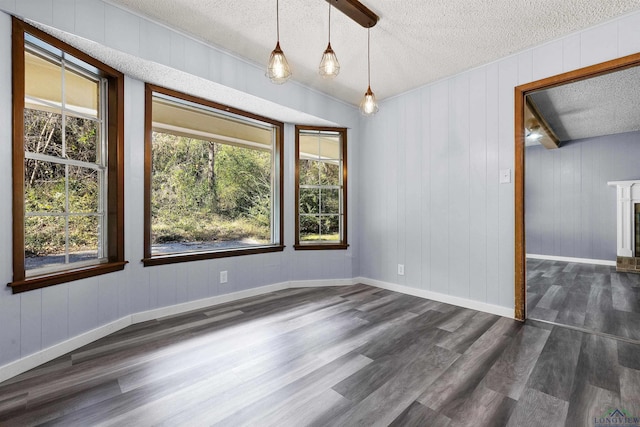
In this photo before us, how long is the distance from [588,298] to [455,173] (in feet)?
7.43

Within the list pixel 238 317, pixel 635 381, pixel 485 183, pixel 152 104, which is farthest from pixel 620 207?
Result: pixel 152 104

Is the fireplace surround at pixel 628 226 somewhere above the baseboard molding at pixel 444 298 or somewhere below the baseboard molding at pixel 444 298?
above

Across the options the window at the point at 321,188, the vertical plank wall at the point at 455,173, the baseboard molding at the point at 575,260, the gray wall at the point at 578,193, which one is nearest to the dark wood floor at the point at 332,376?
the vertical plank wall at the point at 455,173

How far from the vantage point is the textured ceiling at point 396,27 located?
7.09 feet

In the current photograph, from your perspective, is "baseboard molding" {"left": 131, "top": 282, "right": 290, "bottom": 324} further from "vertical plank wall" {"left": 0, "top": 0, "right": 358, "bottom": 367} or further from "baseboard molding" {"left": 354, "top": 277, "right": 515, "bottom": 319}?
"baseboard molding" {"left": 354, "top": 277, "right": 515, "bottom": 319}

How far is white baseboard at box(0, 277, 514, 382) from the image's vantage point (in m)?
1.87

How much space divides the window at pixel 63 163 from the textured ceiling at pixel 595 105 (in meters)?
4.46

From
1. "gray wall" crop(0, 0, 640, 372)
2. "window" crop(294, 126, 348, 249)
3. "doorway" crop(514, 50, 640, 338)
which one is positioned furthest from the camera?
"window" crop(294, 126, 348, 249)

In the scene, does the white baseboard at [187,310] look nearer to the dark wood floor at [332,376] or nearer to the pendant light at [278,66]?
the dark wood floor at [332,376]

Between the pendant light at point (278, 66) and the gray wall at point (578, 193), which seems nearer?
the pendant light at point (278, 66)

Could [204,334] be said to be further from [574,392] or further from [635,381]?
[635,381]

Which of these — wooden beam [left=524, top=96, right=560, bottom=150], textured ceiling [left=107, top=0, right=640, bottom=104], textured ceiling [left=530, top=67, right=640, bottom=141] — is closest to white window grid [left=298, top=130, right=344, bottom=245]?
textured ceiling [left=107, top=0, right=640, bottom=104]

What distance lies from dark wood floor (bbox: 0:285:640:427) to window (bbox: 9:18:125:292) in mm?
702

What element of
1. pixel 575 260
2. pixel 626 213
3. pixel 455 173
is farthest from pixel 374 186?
pixel 575 260
